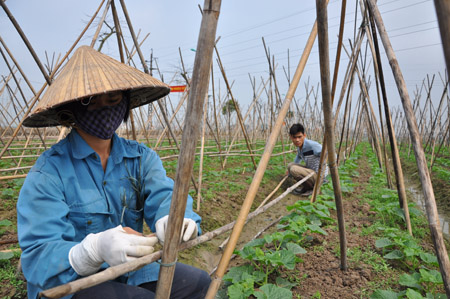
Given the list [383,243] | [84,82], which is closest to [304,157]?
[383,243]

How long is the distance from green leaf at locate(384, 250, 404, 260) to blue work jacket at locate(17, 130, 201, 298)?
1.92m

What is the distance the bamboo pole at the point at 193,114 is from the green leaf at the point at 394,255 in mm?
2224

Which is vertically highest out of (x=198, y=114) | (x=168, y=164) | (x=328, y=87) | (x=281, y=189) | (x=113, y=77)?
(x=113, y=77)

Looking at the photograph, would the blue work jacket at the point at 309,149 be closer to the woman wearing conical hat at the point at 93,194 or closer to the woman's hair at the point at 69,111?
the woman wearing conical hat at the point at 93,194

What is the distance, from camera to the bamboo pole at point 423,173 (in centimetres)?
133

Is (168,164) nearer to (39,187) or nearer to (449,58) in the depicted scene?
(39,187)

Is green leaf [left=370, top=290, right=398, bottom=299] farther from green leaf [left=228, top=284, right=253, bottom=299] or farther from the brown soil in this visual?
green leaf [left=228, top=284, right=253, bottom=299]

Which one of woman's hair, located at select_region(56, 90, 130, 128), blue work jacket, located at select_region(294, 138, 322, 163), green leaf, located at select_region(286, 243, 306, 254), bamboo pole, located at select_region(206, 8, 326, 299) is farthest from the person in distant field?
woman's hair, located at select_region(56, 90, 130, 128)

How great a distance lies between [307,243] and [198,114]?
250 cm


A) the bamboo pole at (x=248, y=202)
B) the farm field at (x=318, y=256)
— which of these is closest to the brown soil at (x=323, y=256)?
the farm field at (x=318, y=256)

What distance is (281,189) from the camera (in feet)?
21.1

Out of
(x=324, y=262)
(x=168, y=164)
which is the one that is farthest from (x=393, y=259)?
(x=168, y=164)

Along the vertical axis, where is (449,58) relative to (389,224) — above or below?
above

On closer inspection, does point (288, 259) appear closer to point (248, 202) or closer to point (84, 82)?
point (248, 202)
